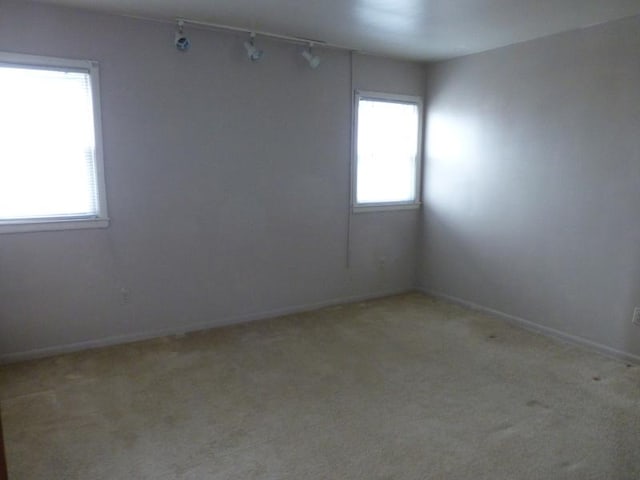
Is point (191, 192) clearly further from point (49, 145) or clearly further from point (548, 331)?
point (548, 331)

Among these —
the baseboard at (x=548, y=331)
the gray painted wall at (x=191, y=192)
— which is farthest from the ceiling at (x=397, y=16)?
the baseboard at (x=548, y=331)

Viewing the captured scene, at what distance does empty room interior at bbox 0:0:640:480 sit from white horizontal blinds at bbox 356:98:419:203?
34mm

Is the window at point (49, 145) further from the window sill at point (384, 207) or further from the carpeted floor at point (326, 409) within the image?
the window sill at point (384, 207)

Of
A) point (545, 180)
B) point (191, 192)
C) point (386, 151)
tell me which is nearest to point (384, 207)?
point (386, 151)

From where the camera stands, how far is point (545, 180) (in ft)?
12.4

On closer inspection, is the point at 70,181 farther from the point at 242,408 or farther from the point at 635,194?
the point at 635,194

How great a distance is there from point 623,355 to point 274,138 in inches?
127

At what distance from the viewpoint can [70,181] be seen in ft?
10.8

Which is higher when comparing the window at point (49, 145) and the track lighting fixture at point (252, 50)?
the track lighting fixture at point (252, 50)

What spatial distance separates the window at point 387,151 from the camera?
4555 mm

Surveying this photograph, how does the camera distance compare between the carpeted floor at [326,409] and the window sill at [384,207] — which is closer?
the carpeted floor at [326,409]

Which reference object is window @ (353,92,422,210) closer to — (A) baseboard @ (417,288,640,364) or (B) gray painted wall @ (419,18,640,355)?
(B) gray painted wall @ (419,18,640,355)

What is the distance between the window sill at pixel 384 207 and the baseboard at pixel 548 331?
3.19 ft

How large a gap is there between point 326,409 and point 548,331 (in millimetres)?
2242
